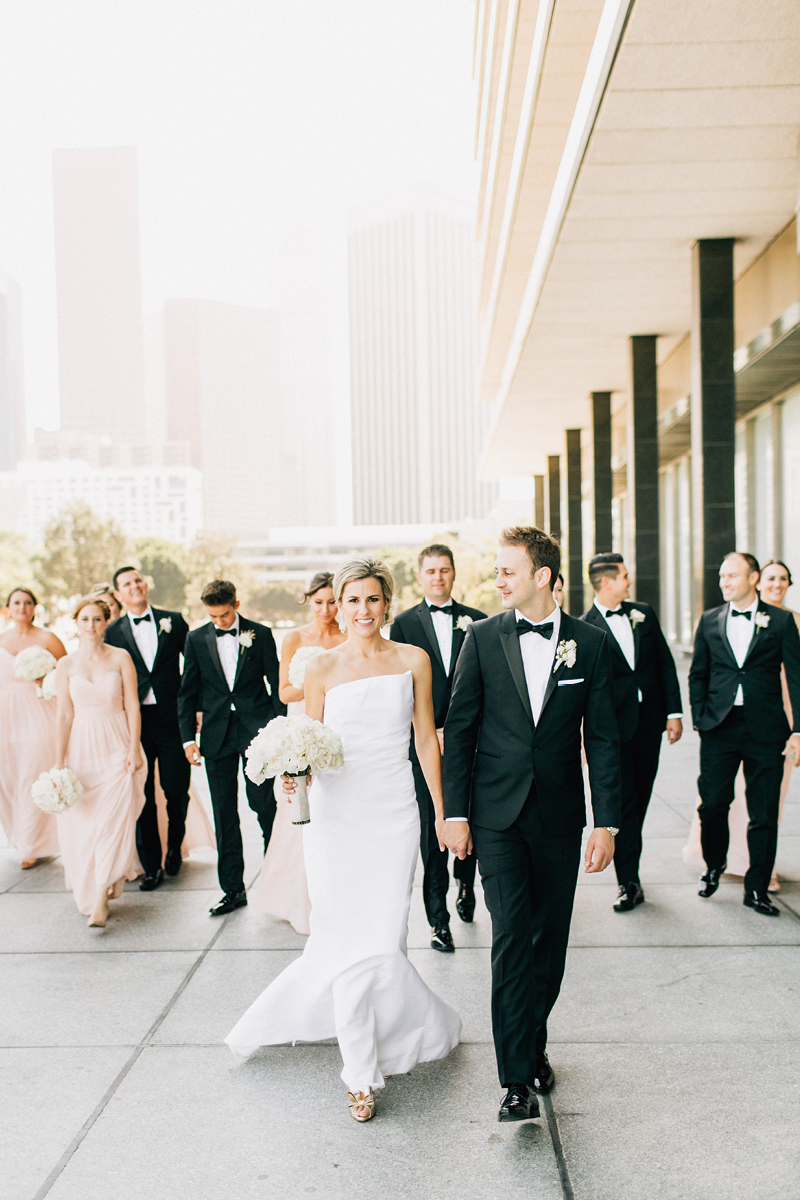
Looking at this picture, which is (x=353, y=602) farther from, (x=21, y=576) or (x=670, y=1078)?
(x=21, y=576)

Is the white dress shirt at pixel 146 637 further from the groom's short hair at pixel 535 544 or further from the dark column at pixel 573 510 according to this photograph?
the dark column at pixel 573 510

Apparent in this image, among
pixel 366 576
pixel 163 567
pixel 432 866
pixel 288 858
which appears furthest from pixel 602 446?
pixel 163 567

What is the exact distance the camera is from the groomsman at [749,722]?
615 cm

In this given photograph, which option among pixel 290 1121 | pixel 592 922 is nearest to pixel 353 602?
pixel 290 1121

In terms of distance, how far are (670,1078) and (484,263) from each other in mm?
34029

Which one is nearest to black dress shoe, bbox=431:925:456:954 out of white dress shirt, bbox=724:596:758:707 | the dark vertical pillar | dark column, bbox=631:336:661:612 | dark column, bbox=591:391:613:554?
white dress shirt, bbox=724:596:758:707

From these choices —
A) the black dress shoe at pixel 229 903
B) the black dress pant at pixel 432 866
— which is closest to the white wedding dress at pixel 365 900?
the black dress pant at pixel 432 866

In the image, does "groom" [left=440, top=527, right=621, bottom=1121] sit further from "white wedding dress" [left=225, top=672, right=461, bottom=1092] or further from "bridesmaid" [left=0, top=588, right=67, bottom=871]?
"bridesmaid" [left=0, top=588, right=67, bottom=871]

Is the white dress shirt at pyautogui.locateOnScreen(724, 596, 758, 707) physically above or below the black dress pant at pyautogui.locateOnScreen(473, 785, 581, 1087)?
above

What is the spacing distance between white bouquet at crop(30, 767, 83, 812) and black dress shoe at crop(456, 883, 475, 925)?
2.55 meters

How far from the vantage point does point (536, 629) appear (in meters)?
3.94

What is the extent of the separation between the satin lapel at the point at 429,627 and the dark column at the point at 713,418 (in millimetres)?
8079

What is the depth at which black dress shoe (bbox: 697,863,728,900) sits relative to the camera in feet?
21.0

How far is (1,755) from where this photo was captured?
26.8 ft
